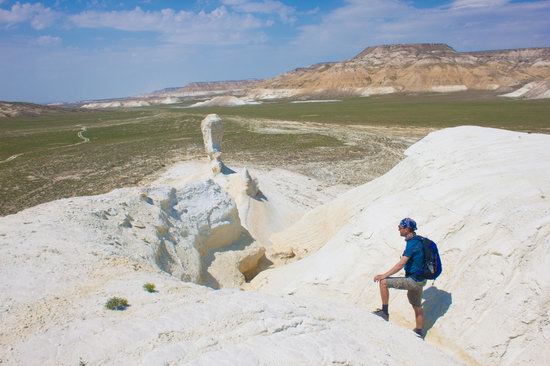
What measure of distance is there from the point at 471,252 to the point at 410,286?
1.58 m

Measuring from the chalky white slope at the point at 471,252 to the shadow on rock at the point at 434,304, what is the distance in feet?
0.05

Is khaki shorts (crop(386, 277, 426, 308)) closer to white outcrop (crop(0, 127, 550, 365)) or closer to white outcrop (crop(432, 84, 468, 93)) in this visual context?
white outcrop (crop(0, 127, 550, 365))

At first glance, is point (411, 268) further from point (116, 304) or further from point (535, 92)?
point (535, 92)

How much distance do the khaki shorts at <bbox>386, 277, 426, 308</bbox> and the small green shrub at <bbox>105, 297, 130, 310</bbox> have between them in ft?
11.4

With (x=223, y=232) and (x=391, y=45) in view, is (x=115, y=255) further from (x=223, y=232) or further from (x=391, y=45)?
(x=391, y=45)

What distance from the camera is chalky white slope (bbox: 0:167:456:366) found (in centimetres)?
446

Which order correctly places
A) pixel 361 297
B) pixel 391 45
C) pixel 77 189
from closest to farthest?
pixel 361 297, pixel 77 189, pixel 391 45

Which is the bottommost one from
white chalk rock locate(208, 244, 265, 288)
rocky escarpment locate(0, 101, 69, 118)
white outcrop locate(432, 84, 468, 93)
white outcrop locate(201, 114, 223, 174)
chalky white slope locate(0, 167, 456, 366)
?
white chalk rock locate(208, 244, 265, 288)

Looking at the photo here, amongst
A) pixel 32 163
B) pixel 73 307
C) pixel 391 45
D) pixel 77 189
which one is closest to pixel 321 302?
pixel 73 307

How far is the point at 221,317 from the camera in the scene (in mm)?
5121

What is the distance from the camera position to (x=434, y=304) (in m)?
6.70

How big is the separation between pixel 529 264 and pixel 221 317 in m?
4.23

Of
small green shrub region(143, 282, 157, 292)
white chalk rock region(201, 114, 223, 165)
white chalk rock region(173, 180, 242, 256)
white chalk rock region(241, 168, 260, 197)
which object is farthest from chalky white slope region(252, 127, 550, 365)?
white chalk rock region(201, 114, 223, 165)

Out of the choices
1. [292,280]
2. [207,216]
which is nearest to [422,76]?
[207,216]
